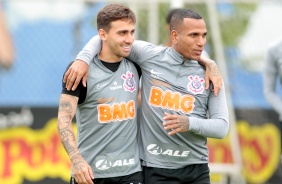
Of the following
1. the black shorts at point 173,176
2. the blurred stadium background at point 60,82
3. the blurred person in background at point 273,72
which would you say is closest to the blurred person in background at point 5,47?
the blurred stadium background at point 60,82

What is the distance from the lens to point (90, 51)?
609cm

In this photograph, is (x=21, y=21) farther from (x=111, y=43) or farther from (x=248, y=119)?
(x=111, y=43)

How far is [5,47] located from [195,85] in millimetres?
5483

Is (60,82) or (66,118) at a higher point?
(60,82)

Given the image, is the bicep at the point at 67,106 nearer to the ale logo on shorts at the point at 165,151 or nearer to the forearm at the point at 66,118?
the forearm at the point at 66,118

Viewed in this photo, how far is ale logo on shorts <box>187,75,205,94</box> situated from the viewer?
20.1 feet

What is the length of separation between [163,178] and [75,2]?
559 cm

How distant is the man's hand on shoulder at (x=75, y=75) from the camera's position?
19.2 ft

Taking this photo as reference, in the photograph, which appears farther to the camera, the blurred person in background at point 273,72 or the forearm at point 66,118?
the blurred person in background at point 273,72

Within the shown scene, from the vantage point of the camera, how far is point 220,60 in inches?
442

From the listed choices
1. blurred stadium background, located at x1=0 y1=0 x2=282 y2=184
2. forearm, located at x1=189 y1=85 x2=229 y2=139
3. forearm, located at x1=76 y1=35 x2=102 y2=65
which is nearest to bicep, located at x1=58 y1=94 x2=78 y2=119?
forearm, located at x1=76 y1=35 x2=102 y2=65

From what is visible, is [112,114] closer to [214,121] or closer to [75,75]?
[75,75]

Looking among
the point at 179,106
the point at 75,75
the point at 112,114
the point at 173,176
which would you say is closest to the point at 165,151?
the point at 173,176

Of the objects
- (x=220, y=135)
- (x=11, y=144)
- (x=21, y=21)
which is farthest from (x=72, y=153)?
(x=21, y=21)
